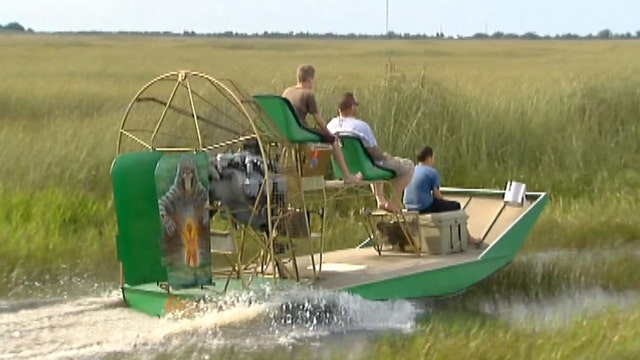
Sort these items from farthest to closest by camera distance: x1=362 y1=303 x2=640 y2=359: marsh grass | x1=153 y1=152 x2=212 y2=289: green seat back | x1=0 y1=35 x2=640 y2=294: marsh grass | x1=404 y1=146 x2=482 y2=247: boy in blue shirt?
x1=0 y1=35 x2=640 y2=294: marsh grass → x1=404 y1=146 x2=482 y2=247: boy in blue shirt → x1=153 y1=152 x2=212 y2=289: green seat back → x1=362 y1=303 x2=640 y2=359: marsh grass

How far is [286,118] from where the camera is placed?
385 inches

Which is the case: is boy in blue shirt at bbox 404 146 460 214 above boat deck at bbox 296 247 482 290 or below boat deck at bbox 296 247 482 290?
above

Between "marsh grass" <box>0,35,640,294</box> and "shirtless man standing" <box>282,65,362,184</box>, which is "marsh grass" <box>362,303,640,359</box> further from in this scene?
"marsh grass" <box>0,35,640,294</box>

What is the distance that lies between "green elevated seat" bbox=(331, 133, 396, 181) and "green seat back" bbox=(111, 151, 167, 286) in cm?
181

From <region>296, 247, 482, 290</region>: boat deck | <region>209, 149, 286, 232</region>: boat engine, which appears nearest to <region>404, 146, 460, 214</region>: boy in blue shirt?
<region>296, 247, 482, 290</region>: boat deck

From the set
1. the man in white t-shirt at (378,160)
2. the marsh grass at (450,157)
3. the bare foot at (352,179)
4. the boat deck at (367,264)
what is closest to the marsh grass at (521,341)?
the boat deck at (367,264)

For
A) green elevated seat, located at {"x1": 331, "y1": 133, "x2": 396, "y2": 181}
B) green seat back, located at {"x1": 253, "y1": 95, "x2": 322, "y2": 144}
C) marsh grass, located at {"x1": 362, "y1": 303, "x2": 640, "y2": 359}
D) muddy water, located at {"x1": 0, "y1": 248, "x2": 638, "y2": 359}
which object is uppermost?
green seat back, located at {"x1": 253, "y1": 95, "x2": 322, "y2": 144}

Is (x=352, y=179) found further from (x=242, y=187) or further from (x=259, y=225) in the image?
(x=242, y=187)

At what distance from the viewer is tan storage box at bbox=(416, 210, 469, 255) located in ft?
37.6

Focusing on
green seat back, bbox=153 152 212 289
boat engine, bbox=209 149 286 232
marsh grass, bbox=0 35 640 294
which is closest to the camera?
green seat back, bbox=153 152 212 289

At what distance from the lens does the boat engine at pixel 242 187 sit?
9398 millimetres

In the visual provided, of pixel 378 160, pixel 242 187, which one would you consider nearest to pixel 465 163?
pixel 378 160

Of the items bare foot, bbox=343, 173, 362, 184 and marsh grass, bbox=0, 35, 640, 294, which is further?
marsh grass, bbox=0, 35, 640, 294

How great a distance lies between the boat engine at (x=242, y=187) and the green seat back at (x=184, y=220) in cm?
33
